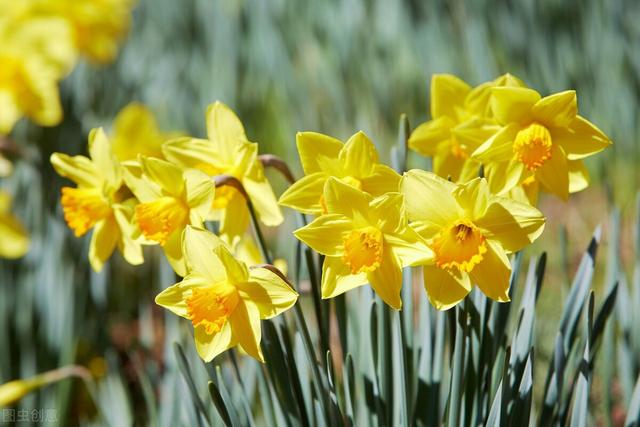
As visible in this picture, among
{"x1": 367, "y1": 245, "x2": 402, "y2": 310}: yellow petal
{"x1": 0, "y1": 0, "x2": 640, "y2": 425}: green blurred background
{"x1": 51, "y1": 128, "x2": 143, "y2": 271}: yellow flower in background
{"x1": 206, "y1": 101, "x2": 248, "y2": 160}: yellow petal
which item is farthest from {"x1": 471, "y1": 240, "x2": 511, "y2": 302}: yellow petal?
{"x1": 0, "y1": 0, "x2": 640, "y2": 425}: green blurred background

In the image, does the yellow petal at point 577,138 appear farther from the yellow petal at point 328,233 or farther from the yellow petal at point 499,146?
the yellow petal at point 328,233

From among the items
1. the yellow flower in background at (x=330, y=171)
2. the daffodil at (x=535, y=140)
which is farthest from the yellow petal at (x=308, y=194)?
the daffodil at (x=535, y=140)

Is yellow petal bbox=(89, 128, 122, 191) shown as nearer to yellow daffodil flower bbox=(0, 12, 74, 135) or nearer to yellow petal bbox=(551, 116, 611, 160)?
yellow petal bbox=(551, 116, 611, 160)

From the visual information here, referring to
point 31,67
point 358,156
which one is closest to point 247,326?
point 358,156

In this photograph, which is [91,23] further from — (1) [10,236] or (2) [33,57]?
(1) [10,236]

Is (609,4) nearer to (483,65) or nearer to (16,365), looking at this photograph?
(483,65)
